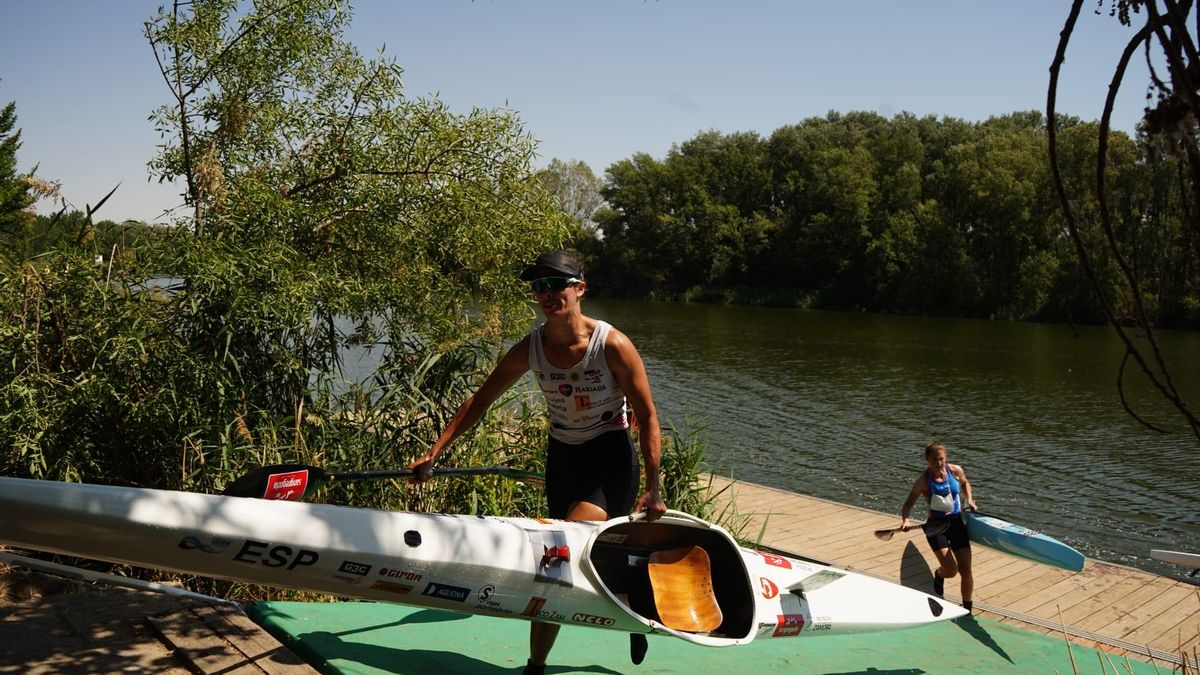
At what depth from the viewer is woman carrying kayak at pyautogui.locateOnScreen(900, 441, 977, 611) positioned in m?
7.42

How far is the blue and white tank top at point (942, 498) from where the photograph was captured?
24.7 ft

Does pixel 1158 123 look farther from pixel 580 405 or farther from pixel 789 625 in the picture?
pixel 789 625

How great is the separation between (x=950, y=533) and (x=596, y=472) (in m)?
4.23

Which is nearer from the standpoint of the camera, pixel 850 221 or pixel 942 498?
pixel 942 498

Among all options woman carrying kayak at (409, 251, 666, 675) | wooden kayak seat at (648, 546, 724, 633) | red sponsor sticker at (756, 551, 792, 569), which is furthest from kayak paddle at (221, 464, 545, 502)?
red sponsor sticker at (756, 551, 792, 569)

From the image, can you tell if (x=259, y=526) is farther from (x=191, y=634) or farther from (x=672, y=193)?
(x=672, y=193)

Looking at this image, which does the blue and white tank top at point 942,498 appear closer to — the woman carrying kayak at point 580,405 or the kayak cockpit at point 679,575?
the kayak cockpit at point 679,575

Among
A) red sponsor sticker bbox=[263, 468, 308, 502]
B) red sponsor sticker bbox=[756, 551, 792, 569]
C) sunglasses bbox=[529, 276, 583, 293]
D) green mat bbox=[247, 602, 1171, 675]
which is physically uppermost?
sunglasses bbox=[529, 276, 583, 293]

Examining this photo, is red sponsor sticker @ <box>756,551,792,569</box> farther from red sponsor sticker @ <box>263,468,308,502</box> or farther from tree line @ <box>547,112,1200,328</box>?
tree line @ <box>547,112,1200,328</box>

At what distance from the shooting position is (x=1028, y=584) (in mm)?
8297

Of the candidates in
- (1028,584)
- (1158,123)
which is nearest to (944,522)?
(1028,584)

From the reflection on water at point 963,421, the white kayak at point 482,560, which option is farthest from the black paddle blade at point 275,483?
the reflection on water at point 963,421

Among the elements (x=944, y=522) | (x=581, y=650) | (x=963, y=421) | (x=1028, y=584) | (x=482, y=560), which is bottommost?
(x=963, y=421)

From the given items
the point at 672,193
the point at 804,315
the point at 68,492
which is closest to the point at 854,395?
the point at 68,492
